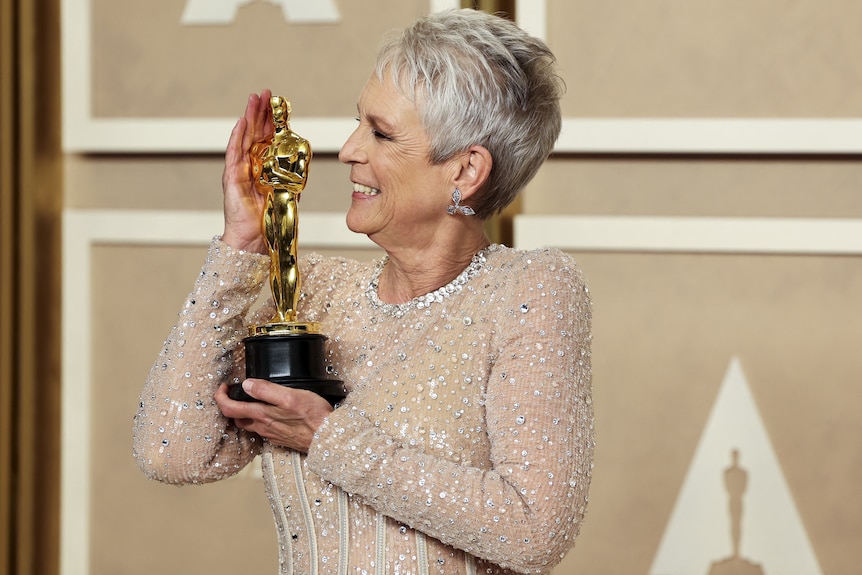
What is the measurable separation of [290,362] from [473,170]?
0.39 meters

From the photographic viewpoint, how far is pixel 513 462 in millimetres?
1379

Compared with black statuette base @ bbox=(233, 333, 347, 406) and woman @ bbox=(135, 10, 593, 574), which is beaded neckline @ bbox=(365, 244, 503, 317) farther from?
black statuette base @ bbox=(233, 333, 347, 406)

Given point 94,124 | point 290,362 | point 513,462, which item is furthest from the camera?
point 94,124

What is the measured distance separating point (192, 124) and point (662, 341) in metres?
1.33

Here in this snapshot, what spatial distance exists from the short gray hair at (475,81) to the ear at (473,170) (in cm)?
1

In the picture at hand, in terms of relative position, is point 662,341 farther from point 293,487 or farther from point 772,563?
point 293,487

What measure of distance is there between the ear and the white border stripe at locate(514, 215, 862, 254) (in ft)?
3.37

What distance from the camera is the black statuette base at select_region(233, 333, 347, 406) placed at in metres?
Result: 1.49

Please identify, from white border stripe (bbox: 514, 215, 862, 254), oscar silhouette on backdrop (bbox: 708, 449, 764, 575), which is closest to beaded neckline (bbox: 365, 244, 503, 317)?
white border stripe (bbox: 514, 215, 862, 254)

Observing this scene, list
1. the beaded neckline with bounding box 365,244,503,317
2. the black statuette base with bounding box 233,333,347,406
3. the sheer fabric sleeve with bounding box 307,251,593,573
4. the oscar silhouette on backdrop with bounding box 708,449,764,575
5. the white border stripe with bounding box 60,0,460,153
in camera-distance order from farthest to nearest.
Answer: the white border stripe with bounding box 60,0,460,153 → the oscar silhouette on backdrop with bounding box 708,449,764,575 → the beaded neckline with bounding box 365,244,503,317 → the black statuette base with bounding box 233,333,347,406 → the sheer fabric sleeve with bounding box 307,251,593,573

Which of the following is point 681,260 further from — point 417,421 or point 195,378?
point 195,378

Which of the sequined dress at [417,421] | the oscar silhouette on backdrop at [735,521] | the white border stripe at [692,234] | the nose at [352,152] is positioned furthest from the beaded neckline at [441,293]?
the oscar silhouette on backdrop at [735,521]

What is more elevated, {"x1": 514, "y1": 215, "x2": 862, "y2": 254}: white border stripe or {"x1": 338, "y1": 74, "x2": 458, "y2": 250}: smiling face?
{"x1": 514, "y1": 215, "x2": 862, "y2": 254}: white border stripe

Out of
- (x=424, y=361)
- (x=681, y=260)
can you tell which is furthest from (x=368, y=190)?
(x=681, y=260)
